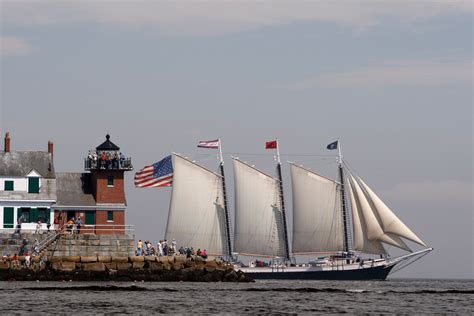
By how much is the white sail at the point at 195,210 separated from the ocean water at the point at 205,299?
88.7 ft

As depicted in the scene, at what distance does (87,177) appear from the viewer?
341ft

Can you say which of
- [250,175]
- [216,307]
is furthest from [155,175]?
[216,307]

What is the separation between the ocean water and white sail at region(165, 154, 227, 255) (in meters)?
27.0

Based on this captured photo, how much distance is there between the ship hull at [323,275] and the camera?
115500mm

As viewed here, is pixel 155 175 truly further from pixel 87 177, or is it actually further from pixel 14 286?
pixel 14 286

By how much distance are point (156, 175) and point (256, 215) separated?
64.0ft

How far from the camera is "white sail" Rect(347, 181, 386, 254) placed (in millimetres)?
115369

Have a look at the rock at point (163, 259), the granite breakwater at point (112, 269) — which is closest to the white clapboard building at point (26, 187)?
the granite breakwater at point (112, 269)

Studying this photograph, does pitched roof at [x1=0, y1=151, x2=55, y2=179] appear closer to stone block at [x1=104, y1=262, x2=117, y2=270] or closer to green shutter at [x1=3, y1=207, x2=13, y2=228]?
green shutter at [x1=3, y1=207, x2=13, y2=228]

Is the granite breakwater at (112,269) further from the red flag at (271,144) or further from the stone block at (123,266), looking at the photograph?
the red flag at (271,144)

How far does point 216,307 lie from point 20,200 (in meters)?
36.0

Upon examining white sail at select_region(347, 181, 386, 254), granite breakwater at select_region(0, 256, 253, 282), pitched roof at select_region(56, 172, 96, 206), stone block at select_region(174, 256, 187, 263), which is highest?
pitched roof at select_region(56, 172, 96, 206)

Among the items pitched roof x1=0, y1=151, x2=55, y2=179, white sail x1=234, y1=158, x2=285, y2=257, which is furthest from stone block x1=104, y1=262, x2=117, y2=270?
white sail x1=234, y1=158, x2=285, y2=257

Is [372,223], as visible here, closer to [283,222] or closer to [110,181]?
[283,222]
